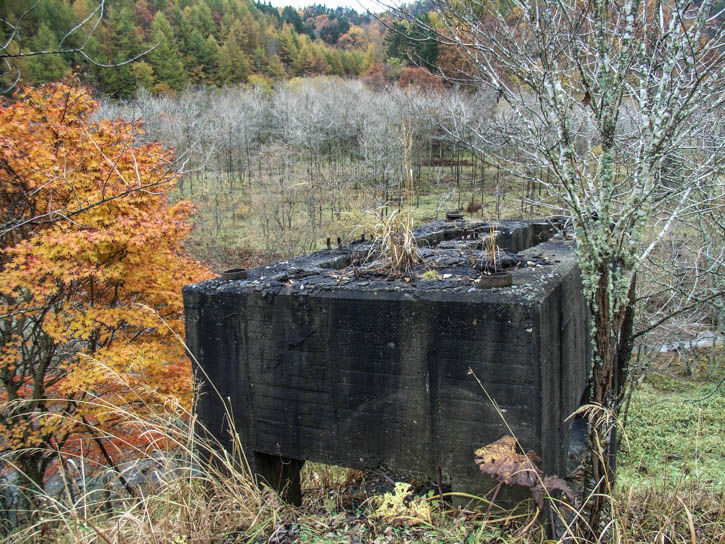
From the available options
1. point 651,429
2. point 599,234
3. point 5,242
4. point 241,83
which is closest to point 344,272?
point 599,234

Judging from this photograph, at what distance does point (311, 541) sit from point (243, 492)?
524 mm

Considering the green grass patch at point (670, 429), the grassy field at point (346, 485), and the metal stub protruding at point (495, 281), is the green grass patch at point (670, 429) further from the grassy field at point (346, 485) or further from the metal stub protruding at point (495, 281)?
the metal stub protruding at point (495, 281)

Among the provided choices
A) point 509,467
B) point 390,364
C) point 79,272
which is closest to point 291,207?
point 79,272

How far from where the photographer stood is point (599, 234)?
9.00 ft

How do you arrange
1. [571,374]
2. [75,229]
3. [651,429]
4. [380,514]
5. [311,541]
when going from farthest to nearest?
1. [651,429]
2. [75,229]
3. [571,374]
4. [380,514]
5. [311,541]

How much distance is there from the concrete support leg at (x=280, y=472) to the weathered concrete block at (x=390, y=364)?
0.9 inches

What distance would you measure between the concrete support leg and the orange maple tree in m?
2.31

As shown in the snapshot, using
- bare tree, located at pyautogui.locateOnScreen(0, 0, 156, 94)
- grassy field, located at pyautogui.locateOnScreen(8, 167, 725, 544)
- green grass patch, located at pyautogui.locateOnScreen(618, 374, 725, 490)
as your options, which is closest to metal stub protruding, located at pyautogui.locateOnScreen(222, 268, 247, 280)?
grassy field, located at pyautogui.locateOnScreen(8, 167, 725, 544)

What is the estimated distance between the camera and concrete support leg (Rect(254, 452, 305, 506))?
17.6 feet

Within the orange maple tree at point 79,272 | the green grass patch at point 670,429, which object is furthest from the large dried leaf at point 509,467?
the green grass patch at point 670,429

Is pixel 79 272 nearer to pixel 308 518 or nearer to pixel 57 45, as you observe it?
pixel 308 518

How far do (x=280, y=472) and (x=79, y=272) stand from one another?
3.96 metres

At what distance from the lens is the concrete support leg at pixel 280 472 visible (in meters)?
5.35

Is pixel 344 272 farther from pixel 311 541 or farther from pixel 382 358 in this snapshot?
pixel 311 541
